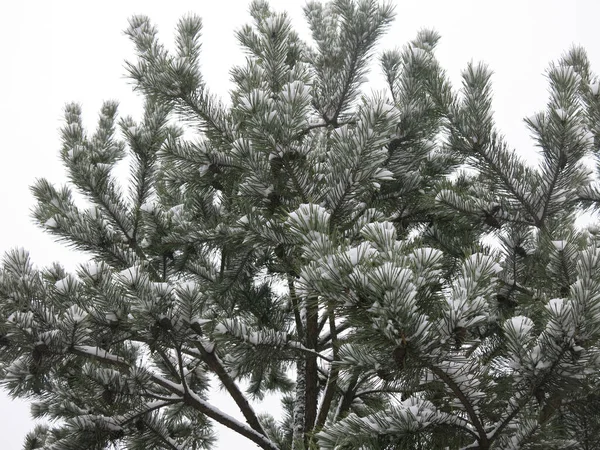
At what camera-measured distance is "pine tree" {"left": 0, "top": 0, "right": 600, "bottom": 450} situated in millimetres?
1585

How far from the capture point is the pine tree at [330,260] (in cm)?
158

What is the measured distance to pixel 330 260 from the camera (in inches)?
58.3

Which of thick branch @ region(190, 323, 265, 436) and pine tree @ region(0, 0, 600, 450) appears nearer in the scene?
pine tree @ region(0, 0, 600, 450)

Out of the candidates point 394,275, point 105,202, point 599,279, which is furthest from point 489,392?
point 105,202

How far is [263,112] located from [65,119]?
279cm

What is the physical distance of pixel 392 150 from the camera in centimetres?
307

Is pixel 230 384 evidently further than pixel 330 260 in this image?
Yes

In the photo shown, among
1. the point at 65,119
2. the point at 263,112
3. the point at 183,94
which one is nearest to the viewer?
the point at 263,112

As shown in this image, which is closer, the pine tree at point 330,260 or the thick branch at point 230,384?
the pine tree at point 330,260

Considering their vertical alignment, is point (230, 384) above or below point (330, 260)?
above

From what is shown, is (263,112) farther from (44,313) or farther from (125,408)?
(125,408)

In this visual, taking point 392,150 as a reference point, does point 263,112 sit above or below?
below

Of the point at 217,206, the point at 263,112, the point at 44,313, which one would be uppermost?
the point at 217,206

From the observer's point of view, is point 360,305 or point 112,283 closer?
point 360,305
